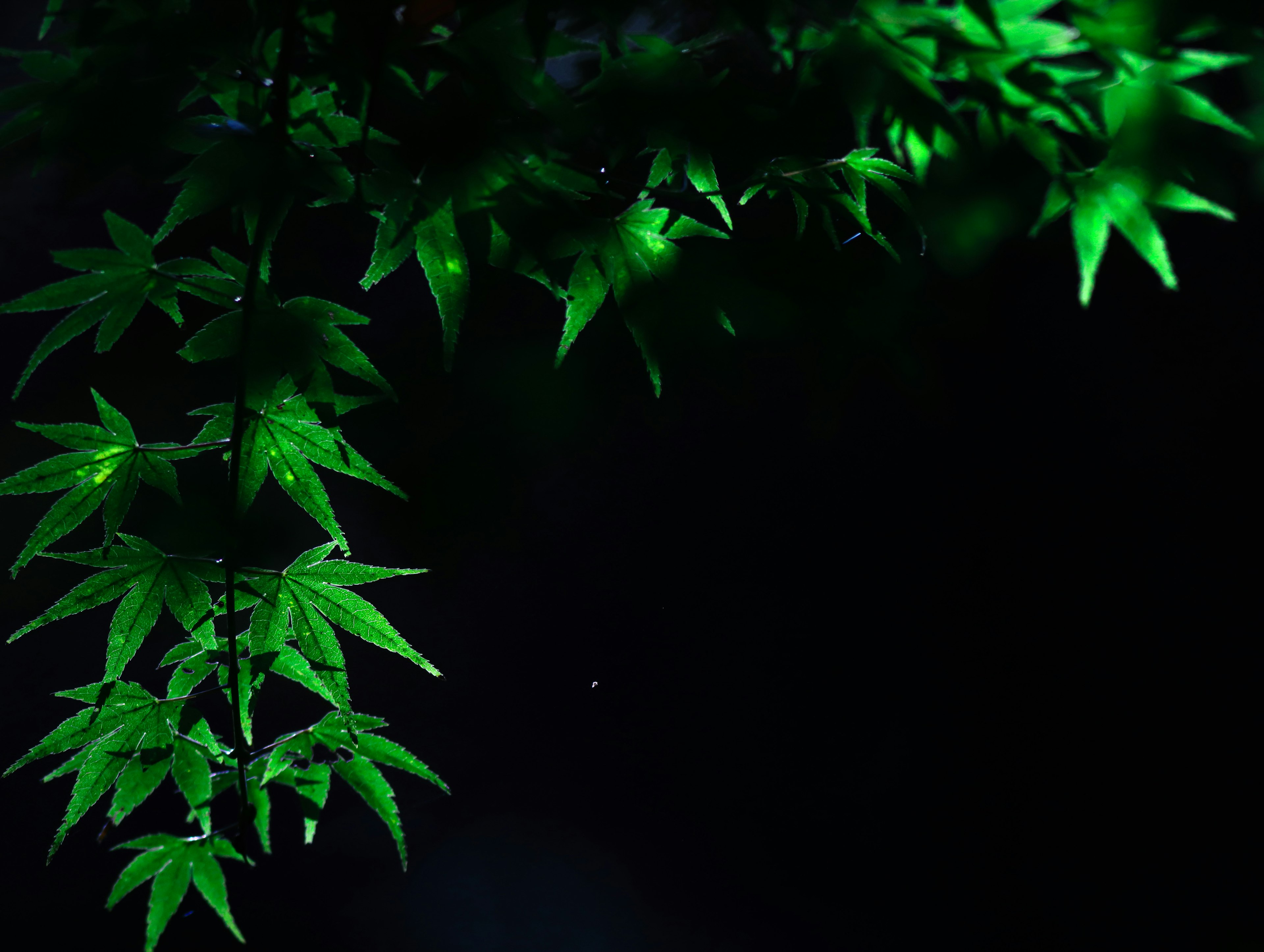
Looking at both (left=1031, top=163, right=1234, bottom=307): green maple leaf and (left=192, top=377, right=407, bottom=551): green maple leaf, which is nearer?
(left=1031, top=163, right=1234, bottom=307): green maple leaf

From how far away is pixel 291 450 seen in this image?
1.78ft

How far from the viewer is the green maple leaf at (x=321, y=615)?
1.80 ft

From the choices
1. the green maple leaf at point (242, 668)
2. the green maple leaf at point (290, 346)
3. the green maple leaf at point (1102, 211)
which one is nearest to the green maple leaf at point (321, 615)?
the green maple leaf at point (242, 668)

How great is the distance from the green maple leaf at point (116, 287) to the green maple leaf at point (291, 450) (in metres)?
0.08

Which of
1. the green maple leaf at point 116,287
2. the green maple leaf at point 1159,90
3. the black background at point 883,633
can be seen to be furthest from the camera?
the black background at point 883,633

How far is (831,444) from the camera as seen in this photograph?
1.61 m

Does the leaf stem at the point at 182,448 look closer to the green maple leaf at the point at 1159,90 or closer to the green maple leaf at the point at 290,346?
the green maple leaf at the point at 290,346

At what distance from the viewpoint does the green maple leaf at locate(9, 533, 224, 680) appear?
1.72ft

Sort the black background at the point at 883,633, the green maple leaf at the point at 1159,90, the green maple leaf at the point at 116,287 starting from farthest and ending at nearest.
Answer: the black background at the point at 883,633, the green maple leaf at the point at 116,287, the green maple leaf at the point at 1159,90

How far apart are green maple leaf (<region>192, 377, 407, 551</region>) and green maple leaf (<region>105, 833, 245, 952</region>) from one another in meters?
0.23

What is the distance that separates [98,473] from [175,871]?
0.93 feet

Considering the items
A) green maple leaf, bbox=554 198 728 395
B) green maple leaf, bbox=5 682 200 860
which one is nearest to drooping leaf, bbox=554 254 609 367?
green maple leaf, bbox=554 198 728 395

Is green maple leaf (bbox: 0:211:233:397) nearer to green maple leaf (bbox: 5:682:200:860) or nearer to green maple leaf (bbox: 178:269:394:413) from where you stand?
green maple leaf (bbox: 178:269:394:413)

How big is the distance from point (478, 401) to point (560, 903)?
0.97 metres
